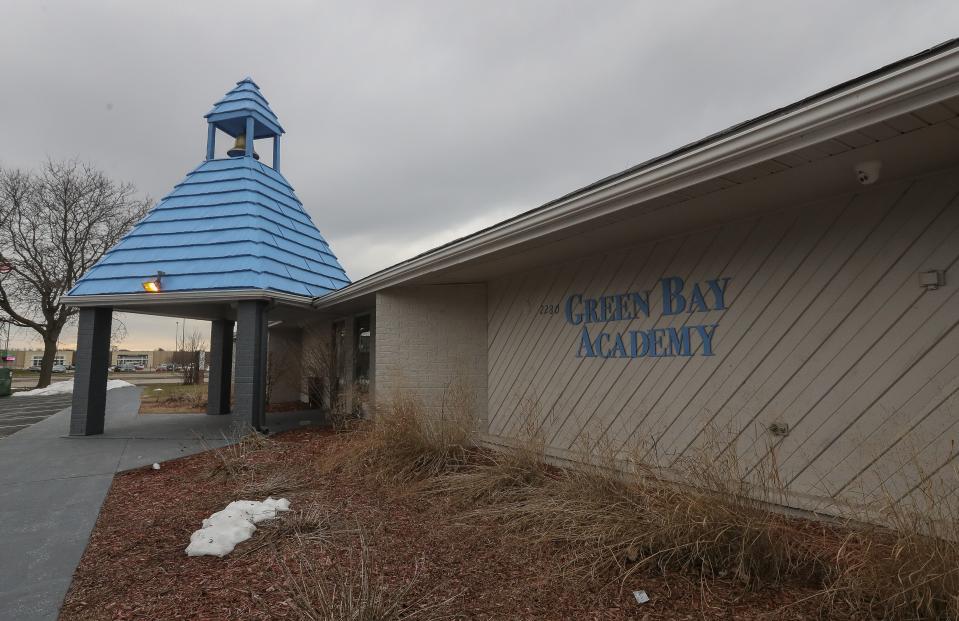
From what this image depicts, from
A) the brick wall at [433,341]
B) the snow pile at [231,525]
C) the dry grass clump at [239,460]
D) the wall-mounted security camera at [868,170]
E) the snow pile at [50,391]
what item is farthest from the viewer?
the snow pile at [50,391]

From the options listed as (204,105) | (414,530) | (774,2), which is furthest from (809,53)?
(204,105)

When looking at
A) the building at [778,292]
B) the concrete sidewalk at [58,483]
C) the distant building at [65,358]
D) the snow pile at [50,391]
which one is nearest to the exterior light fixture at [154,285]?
the concrete sidewalk at [58,483]

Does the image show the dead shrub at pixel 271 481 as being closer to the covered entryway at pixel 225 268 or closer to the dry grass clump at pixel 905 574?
the covered entryway at pixel 225 268

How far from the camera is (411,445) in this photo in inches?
234

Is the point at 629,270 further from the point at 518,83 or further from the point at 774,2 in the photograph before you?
the point at 518,83

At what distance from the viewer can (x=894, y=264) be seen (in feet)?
12.5

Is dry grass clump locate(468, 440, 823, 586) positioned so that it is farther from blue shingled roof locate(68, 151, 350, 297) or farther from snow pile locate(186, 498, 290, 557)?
blue shingled roof locate(68, 151, 350, 297)

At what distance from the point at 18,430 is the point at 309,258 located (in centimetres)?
670

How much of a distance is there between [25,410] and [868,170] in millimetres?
19526

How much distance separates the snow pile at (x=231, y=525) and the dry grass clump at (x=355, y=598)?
85 cm

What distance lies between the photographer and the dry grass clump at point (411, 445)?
18.7ft

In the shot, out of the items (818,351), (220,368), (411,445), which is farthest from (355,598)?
(220,368)

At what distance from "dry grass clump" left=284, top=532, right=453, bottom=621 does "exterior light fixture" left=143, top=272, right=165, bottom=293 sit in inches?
321

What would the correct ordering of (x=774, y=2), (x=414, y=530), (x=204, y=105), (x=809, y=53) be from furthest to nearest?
(x=204, y=105) → (x=809, y=53) → (x=774, y=2) → (x=414, y=530)
